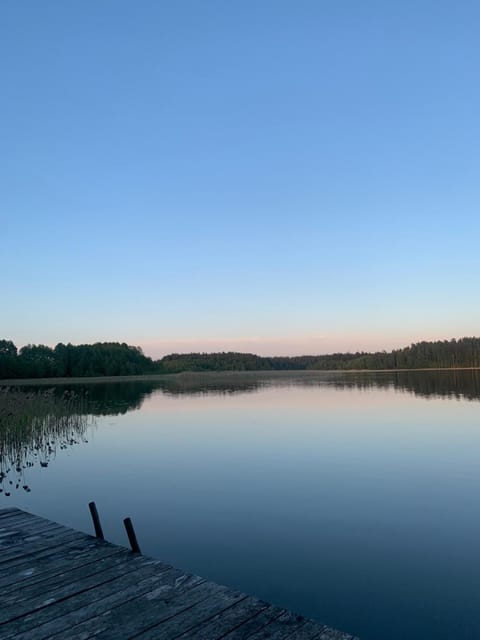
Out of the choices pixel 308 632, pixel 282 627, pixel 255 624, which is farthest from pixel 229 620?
pixel 308 632

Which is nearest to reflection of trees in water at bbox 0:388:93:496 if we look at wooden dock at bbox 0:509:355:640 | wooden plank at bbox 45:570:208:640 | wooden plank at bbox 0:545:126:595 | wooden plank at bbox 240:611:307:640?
wooden plank at bbox 0:545:126:595

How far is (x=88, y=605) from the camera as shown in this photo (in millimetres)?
4305

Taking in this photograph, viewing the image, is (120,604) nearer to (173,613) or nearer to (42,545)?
(173,613)

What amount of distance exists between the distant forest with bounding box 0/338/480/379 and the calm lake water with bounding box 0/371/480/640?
72.7 m

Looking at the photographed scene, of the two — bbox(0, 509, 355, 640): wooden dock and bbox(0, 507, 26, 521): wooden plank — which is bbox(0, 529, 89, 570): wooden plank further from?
bbox(0, 507, 26, 521): wooden plank

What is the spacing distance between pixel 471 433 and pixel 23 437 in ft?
53.6

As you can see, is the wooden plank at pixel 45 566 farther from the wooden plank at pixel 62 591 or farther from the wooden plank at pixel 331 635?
the wooden plank at pixel 331 635

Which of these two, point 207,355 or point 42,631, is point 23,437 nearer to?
point 42,631

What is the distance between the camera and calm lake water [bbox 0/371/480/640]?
225 inches

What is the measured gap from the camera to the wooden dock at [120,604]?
148 inches

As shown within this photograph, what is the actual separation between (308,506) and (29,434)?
39.3ft

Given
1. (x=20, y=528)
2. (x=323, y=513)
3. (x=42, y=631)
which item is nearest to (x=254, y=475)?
(x=323, y=513)

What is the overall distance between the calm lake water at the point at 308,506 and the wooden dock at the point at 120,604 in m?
1.59

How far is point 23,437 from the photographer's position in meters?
16.5
